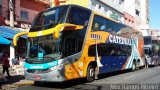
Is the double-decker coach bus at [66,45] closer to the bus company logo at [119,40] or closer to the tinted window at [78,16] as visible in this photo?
the tinted window at [78,16]

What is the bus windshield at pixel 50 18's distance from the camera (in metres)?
14.5

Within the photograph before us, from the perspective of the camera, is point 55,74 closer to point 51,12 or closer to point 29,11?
point 51,12

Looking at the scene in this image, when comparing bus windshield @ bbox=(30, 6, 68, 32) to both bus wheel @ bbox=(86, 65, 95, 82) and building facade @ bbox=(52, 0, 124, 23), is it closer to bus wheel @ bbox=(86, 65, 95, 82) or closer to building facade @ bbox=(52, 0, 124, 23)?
bus wheel @ bbox=(86, 65, 95, 82)

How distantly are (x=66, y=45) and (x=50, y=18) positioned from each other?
1759 millimetres

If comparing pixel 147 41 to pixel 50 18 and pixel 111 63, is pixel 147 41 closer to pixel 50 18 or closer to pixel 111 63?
pixel 111 63

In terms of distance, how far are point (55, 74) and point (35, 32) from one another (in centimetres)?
256

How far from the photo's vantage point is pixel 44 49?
14.1m

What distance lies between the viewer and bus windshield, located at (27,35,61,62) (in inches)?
545

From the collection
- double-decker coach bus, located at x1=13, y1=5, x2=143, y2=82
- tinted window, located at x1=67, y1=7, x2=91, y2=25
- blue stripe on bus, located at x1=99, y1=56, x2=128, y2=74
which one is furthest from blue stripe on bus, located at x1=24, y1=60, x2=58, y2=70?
blue stripe on bus, located at x1=99, y1=56, x2=128, y2=74

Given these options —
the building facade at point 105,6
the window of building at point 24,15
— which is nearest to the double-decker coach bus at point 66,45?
the window of building at point 24,15

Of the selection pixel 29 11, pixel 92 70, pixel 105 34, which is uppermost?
pixel 29 11

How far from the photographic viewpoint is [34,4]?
96.2 feet

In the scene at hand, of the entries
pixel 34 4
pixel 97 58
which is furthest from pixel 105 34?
pixel 34 4

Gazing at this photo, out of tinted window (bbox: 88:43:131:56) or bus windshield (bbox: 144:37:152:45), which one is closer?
tinted window (bbox: 88:43:131:56)
